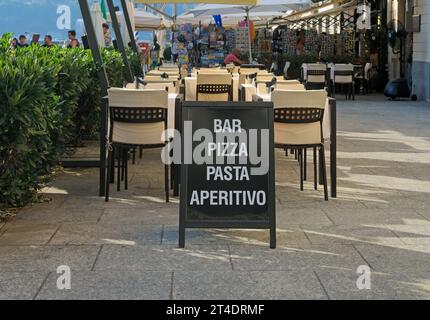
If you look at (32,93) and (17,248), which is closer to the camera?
(17,248)

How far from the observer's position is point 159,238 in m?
6.33

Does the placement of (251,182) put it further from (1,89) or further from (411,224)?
(1,89)

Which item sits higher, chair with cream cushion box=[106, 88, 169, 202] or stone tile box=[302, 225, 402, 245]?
chair with cream cushion box=[106, 88, 169, 202]

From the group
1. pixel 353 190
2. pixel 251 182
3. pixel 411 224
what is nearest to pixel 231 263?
pixel 251 182

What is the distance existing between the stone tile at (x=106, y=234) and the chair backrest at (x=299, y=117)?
72.8 inches

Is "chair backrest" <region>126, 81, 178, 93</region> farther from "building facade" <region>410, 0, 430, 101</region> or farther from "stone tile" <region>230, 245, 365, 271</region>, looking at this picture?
"building facade" <region>410, 0, 430, 101</region>

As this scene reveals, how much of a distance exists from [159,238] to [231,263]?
0.90 m

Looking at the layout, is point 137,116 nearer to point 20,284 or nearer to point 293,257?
point 293,257

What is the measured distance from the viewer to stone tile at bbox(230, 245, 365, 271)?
18.2ft

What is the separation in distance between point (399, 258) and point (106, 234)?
7.15 feet

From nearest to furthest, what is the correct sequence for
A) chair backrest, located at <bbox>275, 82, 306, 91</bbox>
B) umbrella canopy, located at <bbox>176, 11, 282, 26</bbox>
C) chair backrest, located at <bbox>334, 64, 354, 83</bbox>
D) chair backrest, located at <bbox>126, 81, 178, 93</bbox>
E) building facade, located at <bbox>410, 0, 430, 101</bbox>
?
chair backrest, located at <bbox>126, 81, 178, 93</bbox>
chair backrest, located at <bbox>275, 82, 306, 91</bbox>
building facade, located at <bbox>410, 0, 430, 101</bbox>
chair backrest, located at <bbox>334, 64, 354, 83</bbox>
umbrella canopy, located at <bbox>176, 11, 282, 26</bbox>

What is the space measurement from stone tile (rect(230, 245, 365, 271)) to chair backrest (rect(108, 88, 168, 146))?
2244 millimetres

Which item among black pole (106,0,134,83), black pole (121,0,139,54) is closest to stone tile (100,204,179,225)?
black pole (106,0,134,83)

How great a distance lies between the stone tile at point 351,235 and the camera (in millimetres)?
6262
